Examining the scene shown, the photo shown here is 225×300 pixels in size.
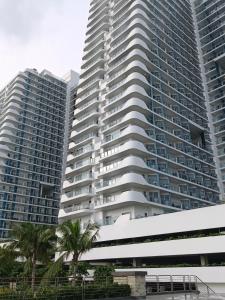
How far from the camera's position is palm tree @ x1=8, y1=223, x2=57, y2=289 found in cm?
3544

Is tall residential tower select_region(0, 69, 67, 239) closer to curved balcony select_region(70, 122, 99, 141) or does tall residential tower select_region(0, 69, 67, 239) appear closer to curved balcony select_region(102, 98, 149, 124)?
curved balcony select_region(70, 122, 99, 141)

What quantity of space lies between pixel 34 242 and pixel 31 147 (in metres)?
65.6

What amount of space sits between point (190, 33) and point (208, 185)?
135ft

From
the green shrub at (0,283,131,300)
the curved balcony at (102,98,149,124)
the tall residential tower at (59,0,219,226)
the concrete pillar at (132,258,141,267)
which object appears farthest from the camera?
the curved balcony at (102,98,149,124)

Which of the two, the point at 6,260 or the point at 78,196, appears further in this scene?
the point at 78,196

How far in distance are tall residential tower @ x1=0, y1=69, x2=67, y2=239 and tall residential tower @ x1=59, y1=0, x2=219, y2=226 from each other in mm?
28057

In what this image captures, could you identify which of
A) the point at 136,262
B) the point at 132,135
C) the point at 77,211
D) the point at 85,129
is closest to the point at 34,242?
the point at 136,262

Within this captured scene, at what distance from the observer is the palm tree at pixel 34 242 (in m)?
35.4

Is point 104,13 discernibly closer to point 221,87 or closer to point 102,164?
point 221,87

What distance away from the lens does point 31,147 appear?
323ft

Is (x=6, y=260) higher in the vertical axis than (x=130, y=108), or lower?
lower

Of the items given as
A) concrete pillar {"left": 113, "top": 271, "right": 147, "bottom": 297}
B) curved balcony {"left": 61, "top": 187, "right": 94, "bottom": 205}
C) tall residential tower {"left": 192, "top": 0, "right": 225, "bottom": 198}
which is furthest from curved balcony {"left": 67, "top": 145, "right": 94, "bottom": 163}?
concrete pillar {"left": 113, "top": 271, "right": 147, "bottom": 297}

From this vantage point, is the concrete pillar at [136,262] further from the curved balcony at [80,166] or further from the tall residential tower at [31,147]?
the tall residential tower at [31,147]

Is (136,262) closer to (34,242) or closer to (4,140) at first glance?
(34,242)
